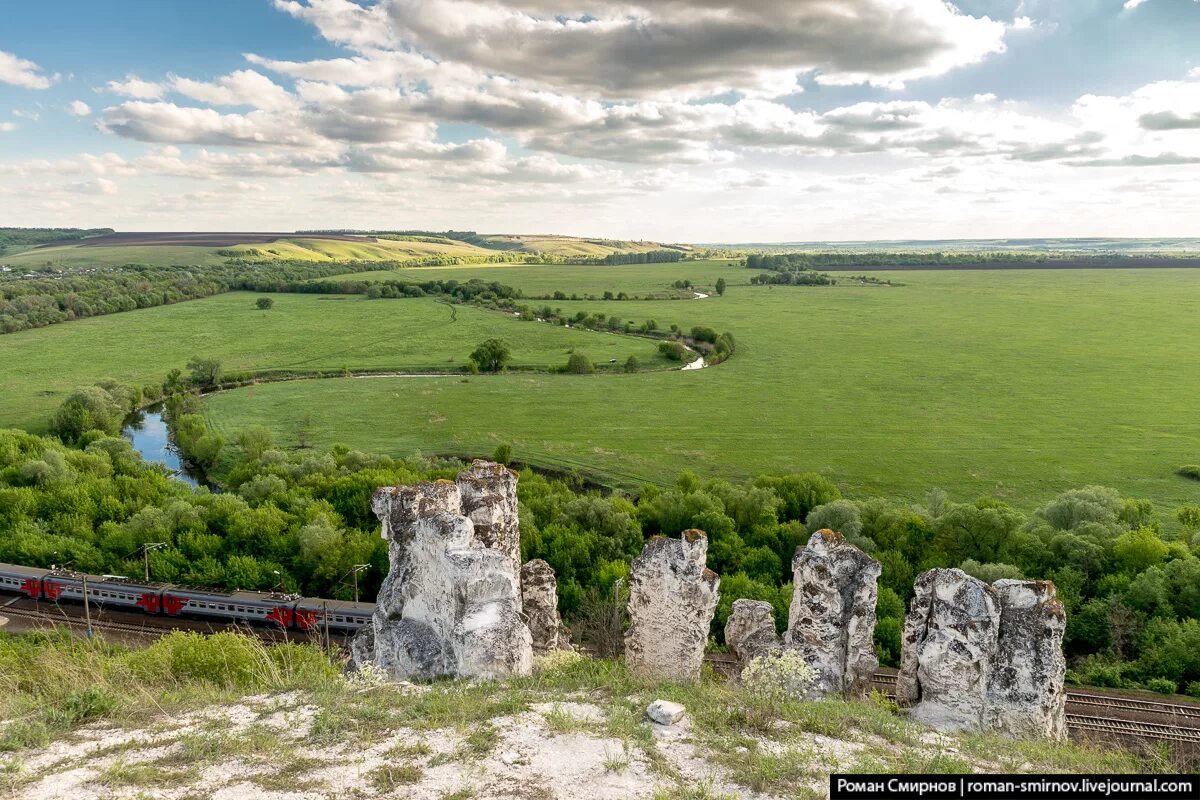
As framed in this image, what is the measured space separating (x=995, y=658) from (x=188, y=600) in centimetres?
3789

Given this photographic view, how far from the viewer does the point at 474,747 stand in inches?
524

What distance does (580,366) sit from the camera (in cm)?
10994

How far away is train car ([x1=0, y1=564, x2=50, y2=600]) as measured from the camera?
3972 cm

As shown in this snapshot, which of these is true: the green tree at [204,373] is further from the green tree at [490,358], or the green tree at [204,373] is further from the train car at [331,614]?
the train car at [331,614]

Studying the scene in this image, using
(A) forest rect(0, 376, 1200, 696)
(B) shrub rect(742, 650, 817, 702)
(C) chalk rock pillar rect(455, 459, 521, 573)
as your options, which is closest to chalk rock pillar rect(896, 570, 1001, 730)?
(B) shrub rect(742, 650, 817, 702)

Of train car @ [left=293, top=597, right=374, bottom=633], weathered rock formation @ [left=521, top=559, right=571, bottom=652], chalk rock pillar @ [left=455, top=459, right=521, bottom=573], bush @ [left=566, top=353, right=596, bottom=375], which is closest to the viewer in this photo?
chalk rock pillar @ [left=455, top=459, right=521, bottom=573]

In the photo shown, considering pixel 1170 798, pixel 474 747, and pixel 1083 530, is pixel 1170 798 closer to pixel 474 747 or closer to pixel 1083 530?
pixel 474 747

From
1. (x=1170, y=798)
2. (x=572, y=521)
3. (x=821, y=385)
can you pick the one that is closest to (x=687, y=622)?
(x=1170, y=798)

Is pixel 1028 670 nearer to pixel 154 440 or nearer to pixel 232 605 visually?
pixel 232 605

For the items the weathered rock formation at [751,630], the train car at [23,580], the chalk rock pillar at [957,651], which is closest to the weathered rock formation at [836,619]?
the chalk rock pillar at [957,651]

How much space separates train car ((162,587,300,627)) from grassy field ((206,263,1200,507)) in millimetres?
35385

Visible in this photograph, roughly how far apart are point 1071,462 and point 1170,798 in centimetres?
6918

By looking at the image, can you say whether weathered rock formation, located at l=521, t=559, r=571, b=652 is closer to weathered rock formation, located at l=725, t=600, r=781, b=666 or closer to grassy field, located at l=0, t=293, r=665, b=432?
weathered rock formation, located at l=725, t=600, r=781, b=666

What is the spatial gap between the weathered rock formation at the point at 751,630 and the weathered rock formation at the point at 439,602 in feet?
24.8
